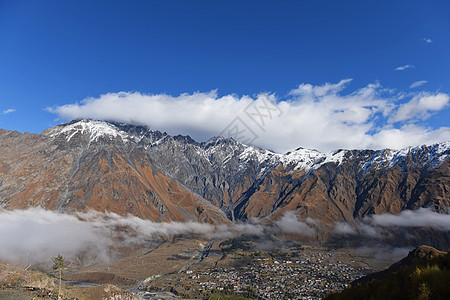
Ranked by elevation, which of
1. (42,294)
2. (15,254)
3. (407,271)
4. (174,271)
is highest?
(407,271)

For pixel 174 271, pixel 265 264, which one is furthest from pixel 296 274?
pixel 174 271

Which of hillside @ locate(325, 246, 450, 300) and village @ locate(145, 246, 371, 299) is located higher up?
hillside @ locate(325, 246, 450, 300)

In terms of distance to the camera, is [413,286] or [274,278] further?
[274,278]

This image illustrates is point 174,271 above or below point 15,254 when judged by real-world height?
below

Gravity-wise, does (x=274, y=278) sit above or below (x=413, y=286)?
below

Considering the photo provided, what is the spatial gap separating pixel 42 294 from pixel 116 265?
156035 millimetres

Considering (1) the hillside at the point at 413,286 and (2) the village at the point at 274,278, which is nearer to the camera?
(1) the hillside at the point at 413,286

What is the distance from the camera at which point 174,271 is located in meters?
179

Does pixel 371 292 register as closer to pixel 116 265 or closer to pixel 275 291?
pixel 275 291

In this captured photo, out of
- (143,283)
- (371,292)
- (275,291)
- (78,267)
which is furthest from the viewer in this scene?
(78,267)

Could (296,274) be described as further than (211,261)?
No

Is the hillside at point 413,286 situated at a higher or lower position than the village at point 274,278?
higher

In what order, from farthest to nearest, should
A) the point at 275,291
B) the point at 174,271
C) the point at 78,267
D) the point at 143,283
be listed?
the point at 78,267, the point at 174,271, the point at 143,283, the point at 275,291

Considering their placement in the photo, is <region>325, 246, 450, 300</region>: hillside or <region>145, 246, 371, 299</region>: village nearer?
<region>325, 246, 450, 300</region>: hillside
